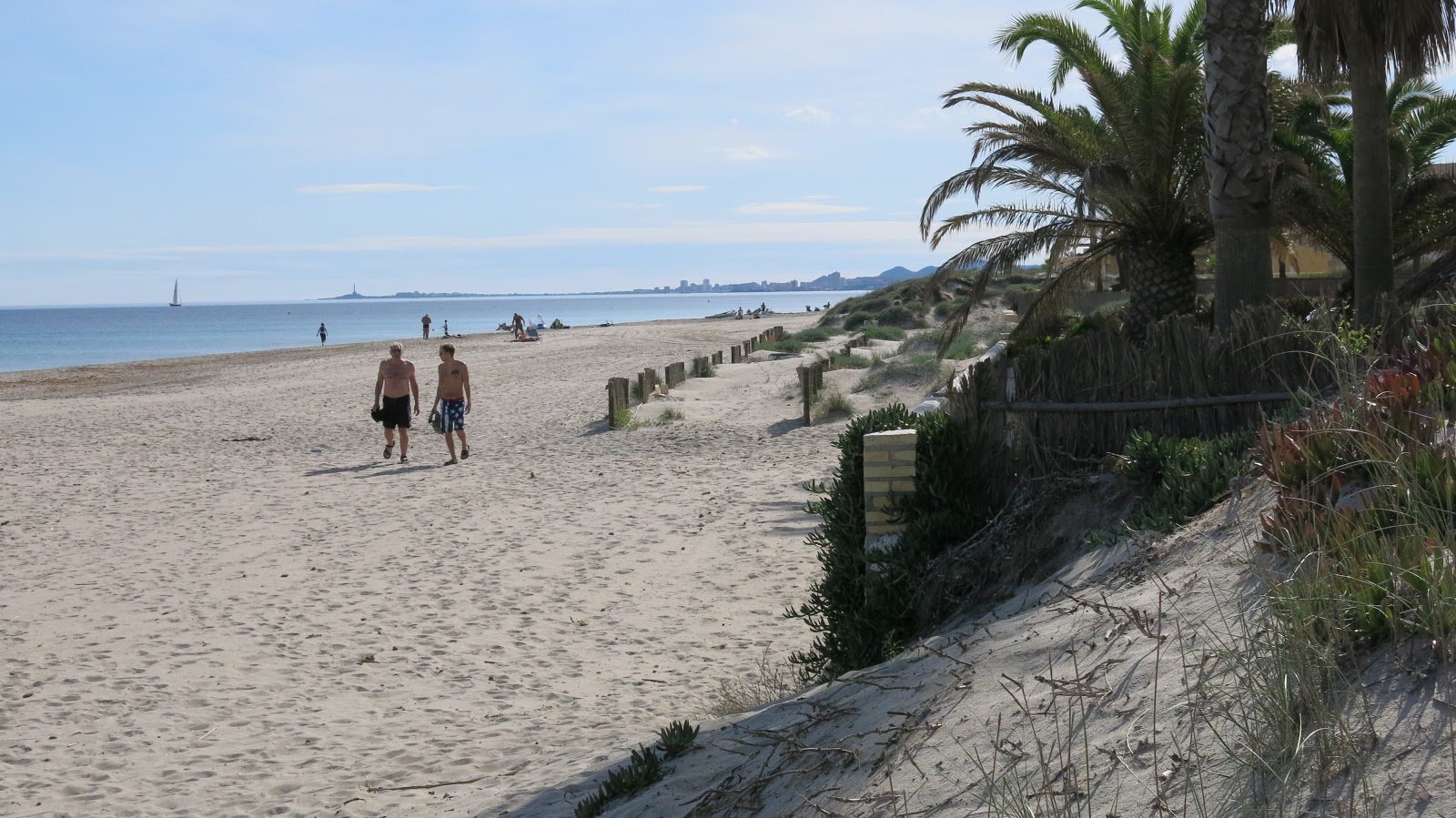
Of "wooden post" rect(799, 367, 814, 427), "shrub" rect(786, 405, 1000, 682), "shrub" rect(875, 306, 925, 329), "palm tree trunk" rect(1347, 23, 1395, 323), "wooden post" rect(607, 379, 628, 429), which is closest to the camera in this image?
"shrub" rect(786, 405, 1000, 682)

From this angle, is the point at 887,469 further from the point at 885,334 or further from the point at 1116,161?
the point at 885,334

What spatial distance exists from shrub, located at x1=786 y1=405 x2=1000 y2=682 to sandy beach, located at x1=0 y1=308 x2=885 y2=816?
0.87 metres

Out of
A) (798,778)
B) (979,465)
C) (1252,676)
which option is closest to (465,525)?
(979,465)

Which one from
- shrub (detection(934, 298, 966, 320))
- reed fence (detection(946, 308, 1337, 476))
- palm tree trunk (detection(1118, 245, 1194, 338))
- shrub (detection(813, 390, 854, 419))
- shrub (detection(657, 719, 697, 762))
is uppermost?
shrub (detection(934, 298, 966, 320))

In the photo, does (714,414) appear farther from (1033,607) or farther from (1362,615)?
(1362,615)

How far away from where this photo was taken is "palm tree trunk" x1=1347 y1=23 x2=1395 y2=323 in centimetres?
1021

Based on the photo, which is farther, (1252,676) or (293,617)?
(293,617)

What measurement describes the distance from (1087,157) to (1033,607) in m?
10.5

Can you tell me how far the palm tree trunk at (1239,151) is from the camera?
9.66m

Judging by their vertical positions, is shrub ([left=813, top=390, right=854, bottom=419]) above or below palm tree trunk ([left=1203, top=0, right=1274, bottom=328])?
below

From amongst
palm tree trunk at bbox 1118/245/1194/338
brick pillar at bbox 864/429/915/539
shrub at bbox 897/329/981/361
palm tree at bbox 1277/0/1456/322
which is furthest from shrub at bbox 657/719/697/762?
shrub at bbox 897/329/981/361

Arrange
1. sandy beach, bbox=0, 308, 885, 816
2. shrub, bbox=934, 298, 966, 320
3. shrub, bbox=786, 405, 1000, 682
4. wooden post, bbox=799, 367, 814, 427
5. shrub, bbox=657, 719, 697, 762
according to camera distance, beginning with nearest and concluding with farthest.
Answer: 1. shrub, bbox=657, 719, 697, 762
2. sandy beach, bbox=0, 308, 885, 816
3. shrub, bbox=786, 405, 1000, 682
4. wooden post, bbox=799, 367, 814, 427
5. shrub, bbox=934, 298, 966, 320

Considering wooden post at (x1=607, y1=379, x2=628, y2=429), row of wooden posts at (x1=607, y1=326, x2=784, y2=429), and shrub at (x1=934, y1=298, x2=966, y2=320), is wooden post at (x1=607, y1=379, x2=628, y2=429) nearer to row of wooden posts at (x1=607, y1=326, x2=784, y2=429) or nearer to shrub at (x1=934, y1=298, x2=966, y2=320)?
row of wooden posts at (x1=607, y1=326, x2=784, y2=429)

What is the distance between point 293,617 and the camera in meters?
7.99
